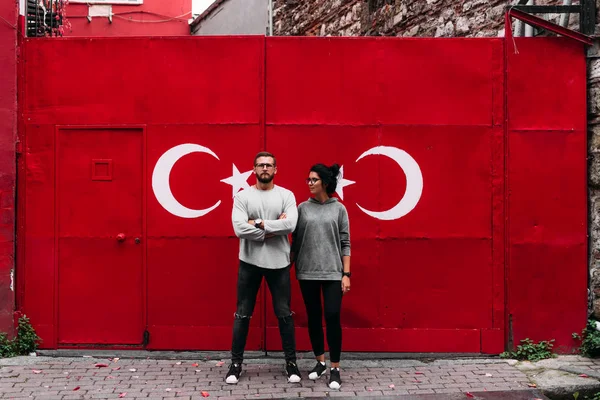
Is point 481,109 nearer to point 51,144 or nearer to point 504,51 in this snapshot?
point 504,51

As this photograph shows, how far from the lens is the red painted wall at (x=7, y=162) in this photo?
6.27 meters

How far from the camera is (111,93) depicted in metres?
6.37

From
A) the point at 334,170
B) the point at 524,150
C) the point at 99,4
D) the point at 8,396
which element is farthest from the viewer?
the point at 99,4

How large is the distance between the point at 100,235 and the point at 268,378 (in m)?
2.27

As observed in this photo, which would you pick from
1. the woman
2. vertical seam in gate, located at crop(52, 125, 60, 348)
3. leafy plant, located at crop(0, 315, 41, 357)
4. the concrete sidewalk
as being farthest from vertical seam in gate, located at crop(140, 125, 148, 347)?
the woman

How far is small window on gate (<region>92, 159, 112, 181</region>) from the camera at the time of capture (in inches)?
251

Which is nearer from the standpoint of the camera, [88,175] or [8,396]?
[8,396]

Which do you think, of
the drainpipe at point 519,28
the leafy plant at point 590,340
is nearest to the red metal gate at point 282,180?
the leafy plant at point 590,340

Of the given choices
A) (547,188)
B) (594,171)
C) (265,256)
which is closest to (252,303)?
(265,256)

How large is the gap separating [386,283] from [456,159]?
1444mm

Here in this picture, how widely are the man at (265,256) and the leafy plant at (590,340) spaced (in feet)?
9.55

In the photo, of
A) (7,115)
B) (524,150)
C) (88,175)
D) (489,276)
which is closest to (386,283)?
(489,276)

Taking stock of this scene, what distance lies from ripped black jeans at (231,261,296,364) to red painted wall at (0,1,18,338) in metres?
2.47

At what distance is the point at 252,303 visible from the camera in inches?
221
